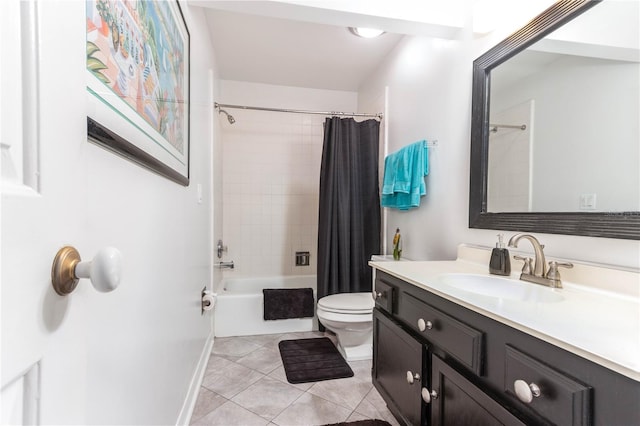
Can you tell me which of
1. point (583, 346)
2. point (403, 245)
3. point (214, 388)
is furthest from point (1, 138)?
point (403, 245)

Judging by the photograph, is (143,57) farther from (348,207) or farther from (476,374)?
(348,207)

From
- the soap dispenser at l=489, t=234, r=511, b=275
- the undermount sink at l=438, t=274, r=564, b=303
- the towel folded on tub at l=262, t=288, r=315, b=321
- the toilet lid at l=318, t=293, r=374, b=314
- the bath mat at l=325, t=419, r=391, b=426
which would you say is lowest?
the bath mat at l=325, t=419, r=391, b=426

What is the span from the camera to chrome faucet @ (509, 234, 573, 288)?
38.7 inches

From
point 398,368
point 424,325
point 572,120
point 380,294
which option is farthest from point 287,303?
point 572,120

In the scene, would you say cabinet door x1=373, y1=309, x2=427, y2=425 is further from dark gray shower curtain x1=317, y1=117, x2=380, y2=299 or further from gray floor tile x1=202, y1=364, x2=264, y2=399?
dark gray shower curtain x1=317, y1=117, x2=380, y2=299

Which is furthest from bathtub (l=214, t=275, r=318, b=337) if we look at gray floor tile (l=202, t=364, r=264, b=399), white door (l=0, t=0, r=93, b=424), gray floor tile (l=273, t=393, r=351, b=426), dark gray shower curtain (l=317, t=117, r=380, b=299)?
white door (l=0, t=0, r=93, b=424)

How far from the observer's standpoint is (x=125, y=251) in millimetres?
744

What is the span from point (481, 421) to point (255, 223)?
8.58 feet

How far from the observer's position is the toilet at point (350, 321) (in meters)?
1.92

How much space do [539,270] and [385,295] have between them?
58 centimetres

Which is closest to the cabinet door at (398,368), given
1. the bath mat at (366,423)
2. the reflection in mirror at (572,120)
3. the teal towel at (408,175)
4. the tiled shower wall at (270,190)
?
the bath mat at (366,423)

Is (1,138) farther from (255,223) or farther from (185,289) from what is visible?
(255,223)

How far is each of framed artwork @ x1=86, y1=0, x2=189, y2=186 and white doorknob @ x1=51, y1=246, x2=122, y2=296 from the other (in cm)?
35

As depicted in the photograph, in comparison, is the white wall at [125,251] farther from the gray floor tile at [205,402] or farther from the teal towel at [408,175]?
the teal towel at [408,175]
